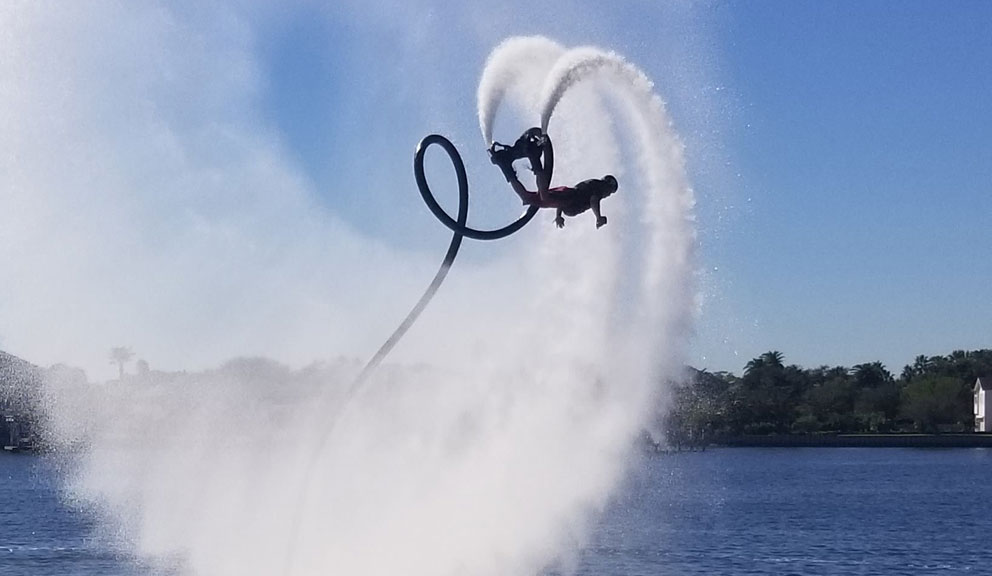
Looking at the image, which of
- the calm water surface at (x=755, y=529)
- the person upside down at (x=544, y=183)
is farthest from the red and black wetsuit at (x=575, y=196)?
the calm water surface at (x=755, y=529)

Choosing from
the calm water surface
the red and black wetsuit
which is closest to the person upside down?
the red and black wetsuit

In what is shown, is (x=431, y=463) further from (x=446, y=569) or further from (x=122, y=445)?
(x=122, y=445)

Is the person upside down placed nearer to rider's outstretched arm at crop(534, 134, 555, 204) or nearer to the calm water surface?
rider's outstretched arm at crop(534, 134, 555, 204)

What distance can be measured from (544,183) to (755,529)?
2393 inches

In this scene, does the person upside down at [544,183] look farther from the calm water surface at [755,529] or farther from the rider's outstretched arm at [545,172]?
the calm water surface at [755,529]

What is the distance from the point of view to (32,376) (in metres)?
155

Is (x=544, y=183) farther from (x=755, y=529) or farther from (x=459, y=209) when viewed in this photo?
(x=755, y=529)

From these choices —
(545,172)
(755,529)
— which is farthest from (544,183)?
(755,529)

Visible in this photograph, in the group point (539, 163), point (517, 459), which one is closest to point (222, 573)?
point (517, 459)

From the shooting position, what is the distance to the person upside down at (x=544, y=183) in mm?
29109

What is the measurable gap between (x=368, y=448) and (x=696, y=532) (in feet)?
102

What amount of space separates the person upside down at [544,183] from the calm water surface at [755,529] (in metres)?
34.0

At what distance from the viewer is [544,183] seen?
1154 inches

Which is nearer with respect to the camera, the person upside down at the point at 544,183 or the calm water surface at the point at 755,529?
the person upside down at the point at 544,183
